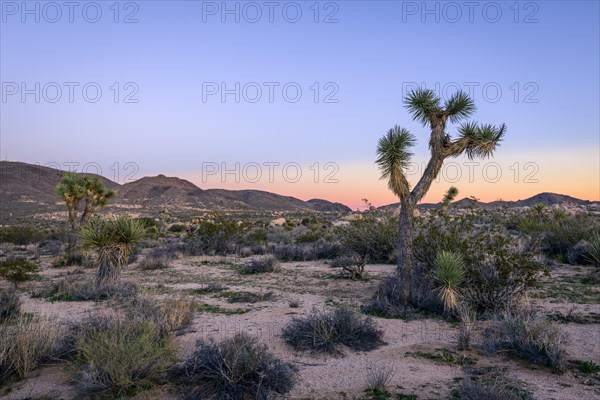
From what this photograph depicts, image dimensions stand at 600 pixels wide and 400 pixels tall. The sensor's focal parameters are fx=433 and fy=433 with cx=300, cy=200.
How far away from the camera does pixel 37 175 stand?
398ft

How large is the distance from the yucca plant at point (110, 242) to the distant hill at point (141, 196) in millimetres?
66609

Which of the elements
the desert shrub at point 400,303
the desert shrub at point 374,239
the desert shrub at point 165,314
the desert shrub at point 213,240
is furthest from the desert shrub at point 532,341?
the desert shrub at point 213,240

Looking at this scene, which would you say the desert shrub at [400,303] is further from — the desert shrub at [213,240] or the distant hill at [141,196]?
the distant hill at [141,196]

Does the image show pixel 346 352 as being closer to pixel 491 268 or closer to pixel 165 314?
pixel 165 314

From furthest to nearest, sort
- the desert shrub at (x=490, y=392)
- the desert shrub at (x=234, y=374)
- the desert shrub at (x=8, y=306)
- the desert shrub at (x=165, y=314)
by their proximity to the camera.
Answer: the desert shrub at (x=8, y=306) → the desert shrub at (x=165, y=314) → the desert shrub at (x=234, y=374) → the desert shrub at (x=490, y=392)

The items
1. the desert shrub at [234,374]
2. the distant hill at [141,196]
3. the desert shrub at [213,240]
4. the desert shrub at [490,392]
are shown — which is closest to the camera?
the desert shrub at [490,392]

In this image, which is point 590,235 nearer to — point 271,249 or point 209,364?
point 271,249

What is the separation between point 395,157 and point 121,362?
6.81 meters

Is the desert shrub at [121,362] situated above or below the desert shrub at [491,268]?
below

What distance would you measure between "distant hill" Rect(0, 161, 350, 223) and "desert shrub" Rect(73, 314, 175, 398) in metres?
72.8

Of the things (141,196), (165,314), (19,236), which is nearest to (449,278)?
(165,314)

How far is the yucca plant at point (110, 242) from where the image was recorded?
11.4m

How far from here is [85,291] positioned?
10.8 meters

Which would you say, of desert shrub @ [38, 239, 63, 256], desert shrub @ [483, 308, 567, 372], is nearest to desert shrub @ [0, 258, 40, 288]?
desert shrub @ [38, 239, 63, 256]
